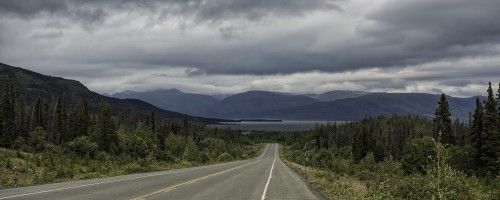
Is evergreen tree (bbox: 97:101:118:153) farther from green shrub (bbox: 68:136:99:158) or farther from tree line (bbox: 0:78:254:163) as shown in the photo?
green shrub (bbox: 68:136:99:158)

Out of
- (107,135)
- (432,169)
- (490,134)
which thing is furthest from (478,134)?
(107,135)

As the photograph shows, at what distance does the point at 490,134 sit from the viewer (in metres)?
61.2

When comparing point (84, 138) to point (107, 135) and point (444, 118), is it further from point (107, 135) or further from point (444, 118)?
point (444, 118)

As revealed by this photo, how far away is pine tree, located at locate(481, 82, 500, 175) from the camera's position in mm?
60438

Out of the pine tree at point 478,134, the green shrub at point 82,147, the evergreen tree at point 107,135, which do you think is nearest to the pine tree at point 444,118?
the pine tree at point 478,134

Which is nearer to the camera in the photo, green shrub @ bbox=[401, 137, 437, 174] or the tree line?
green shrub @ bbox=[401, 137, 437, 174]

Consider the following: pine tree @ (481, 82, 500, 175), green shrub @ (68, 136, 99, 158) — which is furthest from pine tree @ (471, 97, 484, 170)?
green shrub @ (68, 136, 99, 158)

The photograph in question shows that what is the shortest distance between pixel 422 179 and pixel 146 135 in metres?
86.2

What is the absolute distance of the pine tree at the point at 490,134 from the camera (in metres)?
60.4

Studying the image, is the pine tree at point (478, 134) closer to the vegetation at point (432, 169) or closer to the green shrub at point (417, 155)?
the vegetation at point (432, 169)

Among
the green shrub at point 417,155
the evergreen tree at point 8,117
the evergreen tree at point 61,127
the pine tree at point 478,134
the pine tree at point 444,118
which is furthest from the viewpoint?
the evergreen tree at point 61,127

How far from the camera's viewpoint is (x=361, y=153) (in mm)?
112750

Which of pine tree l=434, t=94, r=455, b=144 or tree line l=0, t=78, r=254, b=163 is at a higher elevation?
pine tree l=434, t=94, r=455, b=144

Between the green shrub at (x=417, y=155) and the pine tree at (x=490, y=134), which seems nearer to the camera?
the pine tree at (x=490, y=134)
